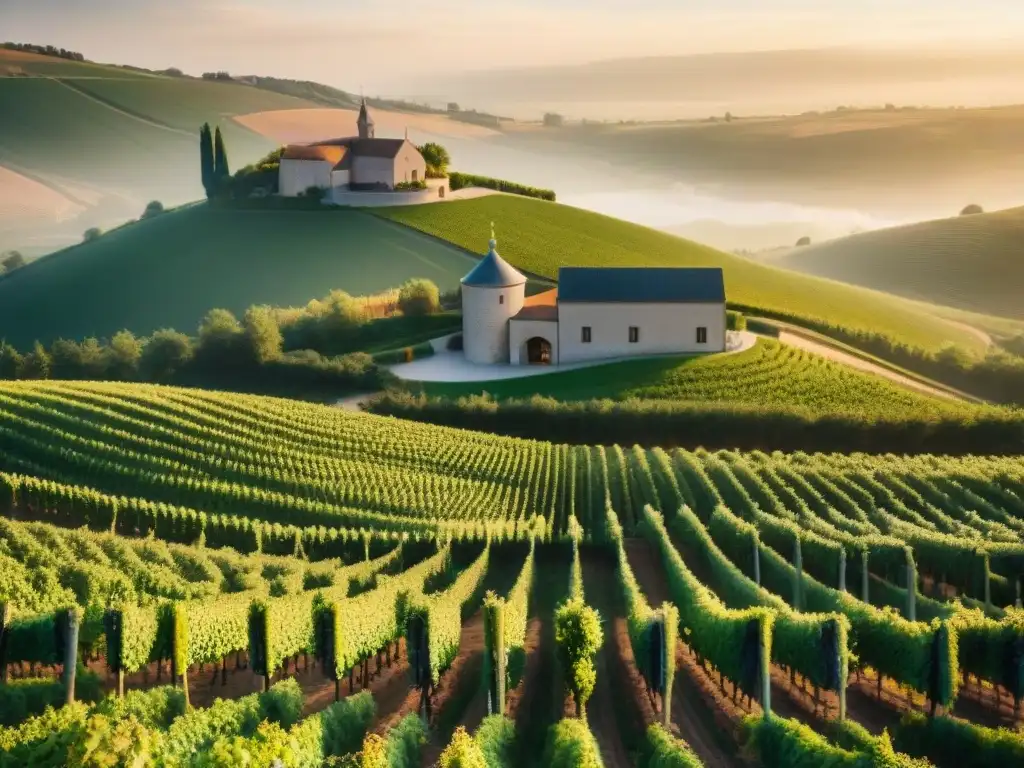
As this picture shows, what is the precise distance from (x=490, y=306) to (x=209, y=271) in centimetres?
2709

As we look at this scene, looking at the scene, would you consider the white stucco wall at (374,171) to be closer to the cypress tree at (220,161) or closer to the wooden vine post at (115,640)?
the cypress tree at (220,161)

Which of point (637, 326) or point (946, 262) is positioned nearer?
point (637, 326)

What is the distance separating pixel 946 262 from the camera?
102 m

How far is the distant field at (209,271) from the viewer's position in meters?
69.6

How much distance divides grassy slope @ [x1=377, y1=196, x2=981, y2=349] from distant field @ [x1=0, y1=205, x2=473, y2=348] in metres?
4.21

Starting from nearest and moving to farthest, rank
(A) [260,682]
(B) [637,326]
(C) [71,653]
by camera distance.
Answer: (C) [71,653] → (A) [260,682] → (B) [637,326]

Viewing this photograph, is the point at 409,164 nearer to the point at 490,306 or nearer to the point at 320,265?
the point at 320,265

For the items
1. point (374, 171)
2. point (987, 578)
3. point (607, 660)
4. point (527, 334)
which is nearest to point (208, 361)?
point (527, 334)

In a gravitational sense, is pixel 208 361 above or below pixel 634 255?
below

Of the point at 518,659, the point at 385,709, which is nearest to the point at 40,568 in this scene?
the point at 385,709

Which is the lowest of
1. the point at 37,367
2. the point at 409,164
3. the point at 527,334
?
the point at 37,367

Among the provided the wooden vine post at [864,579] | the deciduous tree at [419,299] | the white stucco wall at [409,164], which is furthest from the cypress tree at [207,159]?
the wooden vine post at [864,579]

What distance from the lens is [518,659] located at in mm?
19234

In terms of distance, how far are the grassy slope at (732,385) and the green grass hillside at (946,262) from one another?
43974 millimetres
